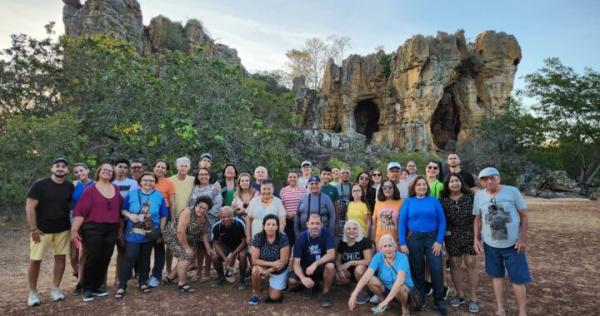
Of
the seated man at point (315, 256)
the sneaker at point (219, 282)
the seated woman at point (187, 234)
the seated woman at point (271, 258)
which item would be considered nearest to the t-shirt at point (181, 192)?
the seated woman at point (187, 234)

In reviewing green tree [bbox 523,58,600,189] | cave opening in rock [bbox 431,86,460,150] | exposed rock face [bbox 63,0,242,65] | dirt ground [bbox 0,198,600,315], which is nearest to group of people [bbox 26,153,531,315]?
dirt ground [bbox 0,198,600,315]

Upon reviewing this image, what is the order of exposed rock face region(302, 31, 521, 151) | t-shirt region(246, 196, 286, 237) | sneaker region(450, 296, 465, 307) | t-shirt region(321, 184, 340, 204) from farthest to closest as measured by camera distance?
exposed rock face region(302, 31, 521, 151)
t-shirt region(321, 184, 340, 204)
t-shirt region(246, 196, 286, 237)
sneaker region(450, 296, 465, 307)

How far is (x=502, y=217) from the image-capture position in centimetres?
351

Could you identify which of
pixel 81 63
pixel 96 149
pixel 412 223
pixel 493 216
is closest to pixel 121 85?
pixel 96 149

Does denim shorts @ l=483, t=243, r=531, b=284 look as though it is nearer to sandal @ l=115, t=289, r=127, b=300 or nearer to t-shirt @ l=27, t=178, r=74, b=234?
sandal @ l=115, t=289, r=127, b=300

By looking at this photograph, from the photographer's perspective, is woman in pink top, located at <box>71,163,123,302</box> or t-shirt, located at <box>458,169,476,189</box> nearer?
woman in pink top, located at <box>71,163,123,302</box>

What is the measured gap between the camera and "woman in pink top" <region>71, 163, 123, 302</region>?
12.7ft

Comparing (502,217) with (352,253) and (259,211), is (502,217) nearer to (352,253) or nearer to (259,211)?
(352,253)

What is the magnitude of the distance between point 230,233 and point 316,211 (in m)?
1.11

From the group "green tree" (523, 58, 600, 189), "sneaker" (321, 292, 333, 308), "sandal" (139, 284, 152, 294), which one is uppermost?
"green tree" (523, 58, 600, 189)

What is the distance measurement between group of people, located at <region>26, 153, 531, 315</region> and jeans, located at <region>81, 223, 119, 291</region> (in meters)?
0.01

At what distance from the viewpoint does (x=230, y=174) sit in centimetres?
489

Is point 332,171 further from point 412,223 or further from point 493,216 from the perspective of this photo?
point 493,216

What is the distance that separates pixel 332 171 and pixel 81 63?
8645 mm
